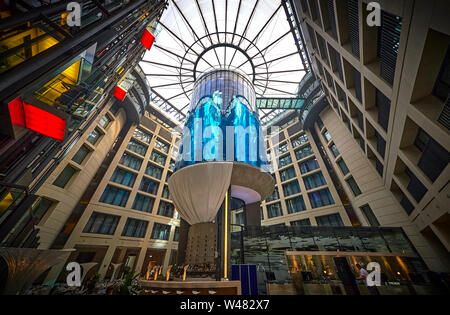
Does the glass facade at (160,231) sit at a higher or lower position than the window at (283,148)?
lower

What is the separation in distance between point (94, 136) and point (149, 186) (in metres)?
12.0

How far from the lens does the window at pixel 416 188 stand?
402 inches

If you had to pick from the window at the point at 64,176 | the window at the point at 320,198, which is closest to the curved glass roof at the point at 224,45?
the window at the point at 320,198

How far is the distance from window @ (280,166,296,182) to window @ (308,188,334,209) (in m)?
5.34

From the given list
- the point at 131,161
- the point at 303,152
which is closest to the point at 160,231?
the point at 131,161

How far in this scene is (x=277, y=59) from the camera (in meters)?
26.2

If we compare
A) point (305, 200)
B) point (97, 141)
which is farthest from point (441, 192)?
point (97, 141)

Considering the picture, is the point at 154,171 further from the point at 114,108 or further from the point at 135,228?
the point at 114,108

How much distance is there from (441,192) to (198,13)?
93.1ft

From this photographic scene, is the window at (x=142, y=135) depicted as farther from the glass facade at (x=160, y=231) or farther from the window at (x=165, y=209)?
the glass facade at (x=160, y=231)

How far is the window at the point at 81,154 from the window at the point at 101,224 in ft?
24.9
